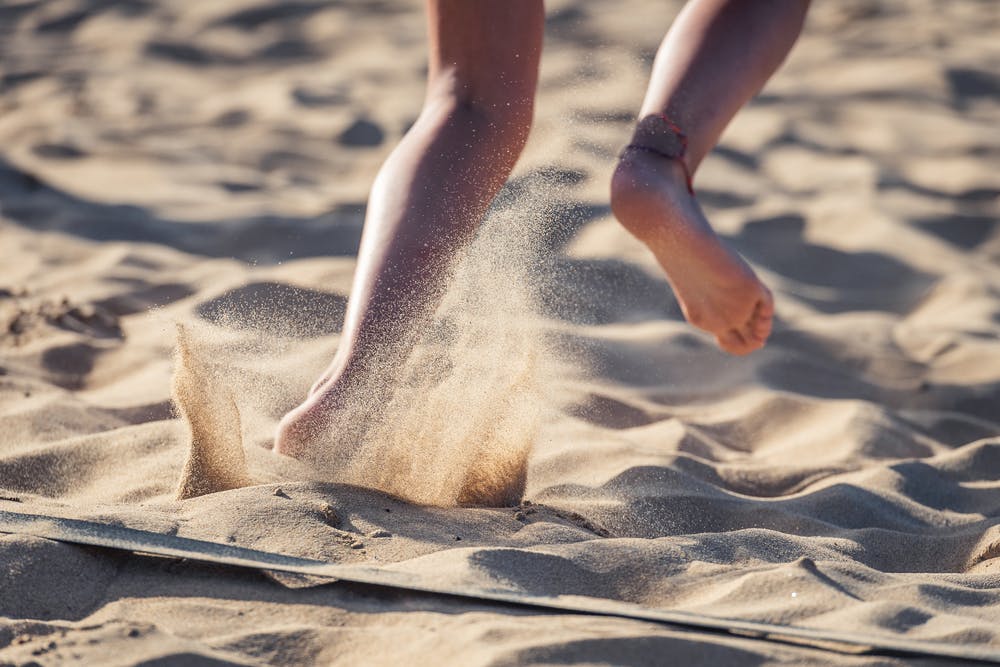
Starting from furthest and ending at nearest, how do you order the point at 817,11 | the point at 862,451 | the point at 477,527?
1. the point at 817,11
2. the point at 862,451
3. the point at 477,527

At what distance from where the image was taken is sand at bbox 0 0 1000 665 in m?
A: 1.33

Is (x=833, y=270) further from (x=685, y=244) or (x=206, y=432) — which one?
(x=206, y=432)

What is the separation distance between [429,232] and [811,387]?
4.10 ft

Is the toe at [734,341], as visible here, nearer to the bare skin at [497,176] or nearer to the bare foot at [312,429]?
the bare skin at [497,176]

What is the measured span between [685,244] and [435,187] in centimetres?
39

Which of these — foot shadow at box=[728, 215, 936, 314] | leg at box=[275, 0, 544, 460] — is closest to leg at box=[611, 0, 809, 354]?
leg at box=[275, 0, 544, 460]

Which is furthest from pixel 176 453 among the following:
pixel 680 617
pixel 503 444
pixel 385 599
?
pixel 680 617

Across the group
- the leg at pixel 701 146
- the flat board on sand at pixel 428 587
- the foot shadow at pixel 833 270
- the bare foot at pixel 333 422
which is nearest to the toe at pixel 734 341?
the leg at pixel 701 146

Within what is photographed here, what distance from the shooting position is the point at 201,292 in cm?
295

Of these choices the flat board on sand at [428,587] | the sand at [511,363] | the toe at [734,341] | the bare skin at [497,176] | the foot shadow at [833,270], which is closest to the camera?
the flat board on sand at [428,587]

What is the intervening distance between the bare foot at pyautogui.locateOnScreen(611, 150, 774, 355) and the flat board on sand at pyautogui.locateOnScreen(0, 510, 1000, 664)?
2.04 ft

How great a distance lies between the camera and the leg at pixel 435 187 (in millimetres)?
1716

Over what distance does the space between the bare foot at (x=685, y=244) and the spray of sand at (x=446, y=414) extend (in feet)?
0.75

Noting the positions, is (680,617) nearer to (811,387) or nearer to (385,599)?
(385,599)
